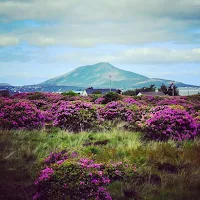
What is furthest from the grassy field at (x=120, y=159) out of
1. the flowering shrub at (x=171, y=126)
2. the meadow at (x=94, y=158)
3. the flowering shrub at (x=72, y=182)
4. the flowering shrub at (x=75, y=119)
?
the flowering shrub at (x=75, y=119)

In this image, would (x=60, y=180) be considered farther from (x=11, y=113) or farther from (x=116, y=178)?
(x=11, y=113)

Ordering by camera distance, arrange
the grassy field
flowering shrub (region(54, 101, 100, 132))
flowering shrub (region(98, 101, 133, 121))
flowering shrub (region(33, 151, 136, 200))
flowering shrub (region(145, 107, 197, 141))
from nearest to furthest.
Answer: flowering shrub (region(33, 151, 136, 200)) < the grassy field < flowering shrub (region(145, 107, 197, 141)) < flowering shrub (region(54, 101, 100, 132)) < flowering shrub (region(98, 101, 133, 121))

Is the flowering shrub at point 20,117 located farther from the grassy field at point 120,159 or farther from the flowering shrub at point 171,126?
the flowering shrub at point 171,126

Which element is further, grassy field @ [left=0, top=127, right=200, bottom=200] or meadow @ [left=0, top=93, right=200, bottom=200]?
grassy field @ [left=0, top=127, right=200, bottom=200]

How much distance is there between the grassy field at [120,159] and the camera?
5906mm

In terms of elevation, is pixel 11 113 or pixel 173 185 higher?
pixel 11 113

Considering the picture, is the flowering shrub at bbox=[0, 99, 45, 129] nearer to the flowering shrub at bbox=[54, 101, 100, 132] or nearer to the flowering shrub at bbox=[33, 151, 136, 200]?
the flowering shrub at bbox=[54, 101, 100, 132]

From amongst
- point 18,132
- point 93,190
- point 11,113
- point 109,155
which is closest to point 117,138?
point 109,155

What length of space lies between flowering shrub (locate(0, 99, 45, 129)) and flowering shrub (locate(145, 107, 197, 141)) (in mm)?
4718

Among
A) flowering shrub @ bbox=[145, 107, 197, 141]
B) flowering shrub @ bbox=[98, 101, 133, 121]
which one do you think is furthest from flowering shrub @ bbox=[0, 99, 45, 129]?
flowering shrub @ bbox=[145, 107, 197, 141]

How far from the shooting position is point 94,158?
303 inches

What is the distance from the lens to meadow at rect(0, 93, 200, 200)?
17.9 ft

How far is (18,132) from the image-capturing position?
10.9 meters

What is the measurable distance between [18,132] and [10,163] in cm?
365
